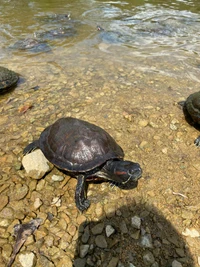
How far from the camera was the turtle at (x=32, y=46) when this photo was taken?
27.8 ft

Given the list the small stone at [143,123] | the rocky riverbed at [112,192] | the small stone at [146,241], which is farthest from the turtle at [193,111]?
the small stone at [146,241]

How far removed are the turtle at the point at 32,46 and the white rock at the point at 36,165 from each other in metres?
6.16

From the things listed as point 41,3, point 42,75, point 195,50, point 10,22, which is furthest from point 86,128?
point 41,3

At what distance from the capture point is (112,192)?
10.9 feet

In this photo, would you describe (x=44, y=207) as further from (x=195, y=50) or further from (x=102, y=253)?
(x=195, y=50)

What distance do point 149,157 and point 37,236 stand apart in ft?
7.40

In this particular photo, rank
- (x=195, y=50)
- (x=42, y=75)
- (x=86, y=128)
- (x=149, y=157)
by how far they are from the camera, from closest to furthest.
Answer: (x=86, y=128) → (x=149, y=157) → (x=42, y=75) → (x=195, y=50)

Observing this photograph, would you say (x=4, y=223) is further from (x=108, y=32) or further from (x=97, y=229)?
(x=108, y=32)

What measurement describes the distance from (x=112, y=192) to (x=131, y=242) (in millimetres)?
787

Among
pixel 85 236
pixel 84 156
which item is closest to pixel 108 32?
pixel 84 156

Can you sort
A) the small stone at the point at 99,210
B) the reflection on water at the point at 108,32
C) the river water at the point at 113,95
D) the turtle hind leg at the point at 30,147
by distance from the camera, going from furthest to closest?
the reflection on water at the point at 108,32
the turtle hind leg at the point at 30,147
the river water at the point at 113,95
the small stone at the point at 99,210

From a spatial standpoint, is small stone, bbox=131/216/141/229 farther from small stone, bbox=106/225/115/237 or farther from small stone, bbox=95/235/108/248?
small stone, bbox=95/235/108/248

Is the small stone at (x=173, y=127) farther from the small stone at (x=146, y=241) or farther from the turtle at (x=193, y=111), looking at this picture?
the small stone at (x=146, y=241)

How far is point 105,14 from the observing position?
13500 mm
